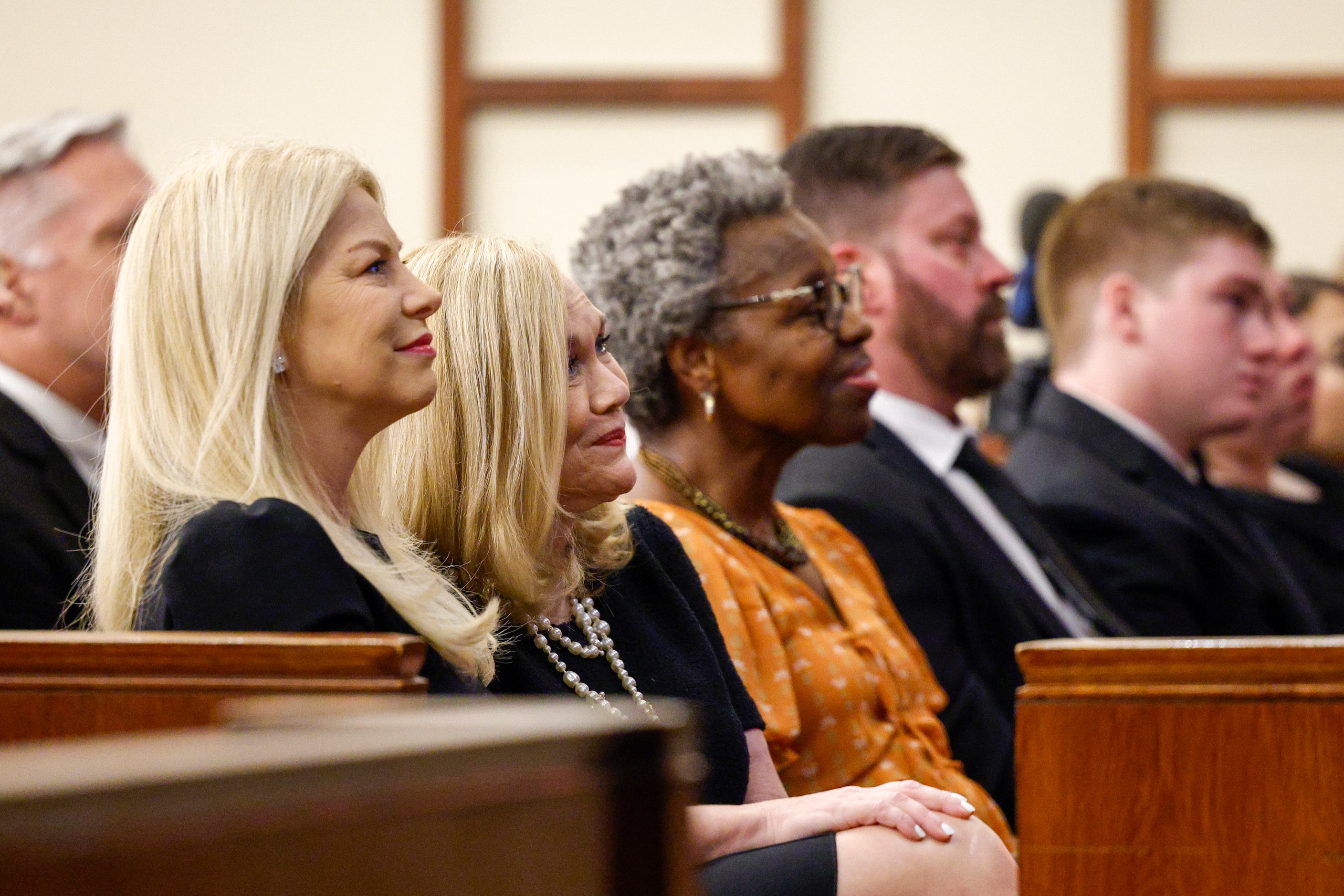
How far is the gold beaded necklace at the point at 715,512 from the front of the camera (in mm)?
2129

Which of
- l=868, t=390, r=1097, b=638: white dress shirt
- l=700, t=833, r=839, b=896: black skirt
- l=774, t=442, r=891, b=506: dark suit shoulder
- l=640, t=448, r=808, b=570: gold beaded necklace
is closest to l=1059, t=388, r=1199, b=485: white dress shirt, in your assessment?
l=868, t=390, r=1097, b=638: white dress shirt

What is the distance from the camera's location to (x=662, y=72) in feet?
19.7

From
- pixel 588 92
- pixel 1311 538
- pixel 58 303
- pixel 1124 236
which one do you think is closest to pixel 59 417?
pixel 58 303

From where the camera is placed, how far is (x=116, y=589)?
1482 millimetres

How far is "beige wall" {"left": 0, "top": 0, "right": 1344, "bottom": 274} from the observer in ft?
19.5

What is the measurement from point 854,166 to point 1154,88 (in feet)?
10.8

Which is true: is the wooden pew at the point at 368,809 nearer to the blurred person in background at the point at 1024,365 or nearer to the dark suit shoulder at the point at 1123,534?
the dark suit shoulder at the point at 1123,534

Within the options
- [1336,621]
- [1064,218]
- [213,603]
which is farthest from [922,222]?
[213,603]

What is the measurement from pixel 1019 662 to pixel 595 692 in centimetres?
39

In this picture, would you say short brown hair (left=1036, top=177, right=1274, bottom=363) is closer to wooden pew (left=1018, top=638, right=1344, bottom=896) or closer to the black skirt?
wooden pew (left=1018, top=638, right=1344, bottom=896)

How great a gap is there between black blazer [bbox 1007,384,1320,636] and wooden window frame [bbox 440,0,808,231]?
8.89 feet

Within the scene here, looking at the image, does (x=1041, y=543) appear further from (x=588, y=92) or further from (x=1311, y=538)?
(x=588, y=92)

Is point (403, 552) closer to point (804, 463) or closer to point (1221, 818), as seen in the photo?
point (1221, 818)

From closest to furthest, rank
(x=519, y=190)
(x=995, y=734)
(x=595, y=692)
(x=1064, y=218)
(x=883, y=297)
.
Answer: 1. (x=595, y=692)
2. (x=995, y=734)
3. (x=883, y=297)
4. (x=1064, y=218)
5. (x=519, y=190)
